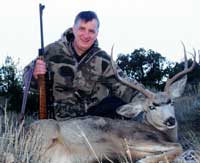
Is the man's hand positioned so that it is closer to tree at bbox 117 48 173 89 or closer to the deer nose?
the deer nose

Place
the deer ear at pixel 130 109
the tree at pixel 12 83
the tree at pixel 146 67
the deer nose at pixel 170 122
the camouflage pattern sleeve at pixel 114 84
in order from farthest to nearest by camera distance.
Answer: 1. the tree at pixel 146 67
2. the tree at pixel 12 83
3. the camouflage pattern sleeve at pixel 114 84
4. the deer ear at pixel 130 109
5. the deer nose at pixel 170 122

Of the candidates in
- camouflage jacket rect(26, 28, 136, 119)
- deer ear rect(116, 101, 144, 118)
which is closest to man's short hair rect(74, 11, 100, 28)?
camouflage jacket rect(26, 28, 136, 119)

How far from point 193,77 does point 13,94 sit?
654cm

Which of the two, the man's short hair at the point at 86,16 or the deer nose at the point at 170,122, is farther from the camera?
the man's short hair at the point at 86,16

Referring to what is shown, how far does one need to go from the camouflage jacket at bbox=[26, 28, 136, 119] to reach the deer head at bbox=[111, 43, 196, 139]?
68cm

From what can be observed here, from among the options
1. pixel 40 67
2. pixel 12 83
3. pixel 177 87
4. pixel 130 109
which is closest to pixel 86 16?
pixel 40 67

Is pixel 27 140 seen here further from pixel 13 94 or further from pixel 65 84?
pixel 13 94

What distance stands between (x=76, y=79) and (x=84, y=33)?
64cm

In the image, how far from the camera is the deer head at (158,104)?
6938mm

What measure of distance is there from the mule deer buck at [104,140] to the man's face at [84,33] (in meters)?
1.61

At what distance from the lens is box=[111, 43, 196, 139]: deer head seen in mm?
6938

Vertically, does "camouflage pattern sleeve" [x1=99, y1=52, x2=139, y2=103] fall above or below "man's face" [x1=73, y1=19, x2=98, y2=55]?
below

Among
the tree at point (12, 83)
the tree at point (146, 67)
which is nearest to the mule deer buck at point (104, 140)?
the tree at point (12, 83)

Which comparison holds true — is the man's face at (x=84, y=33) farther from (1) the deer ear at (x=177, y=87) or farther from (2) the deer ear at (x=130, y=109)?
(1) the deer ear at (x=177, y=87)
